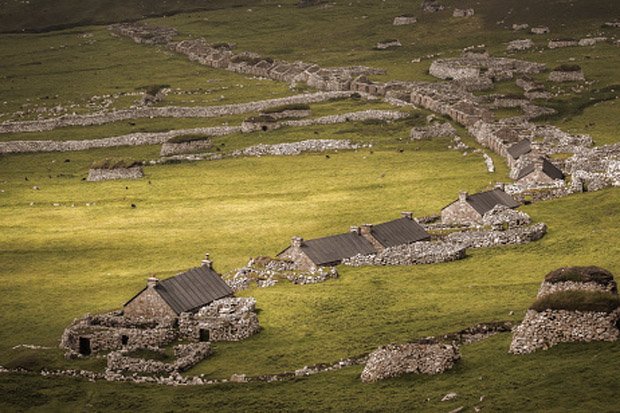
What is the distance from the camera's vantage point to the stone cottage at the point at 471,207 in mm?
87625

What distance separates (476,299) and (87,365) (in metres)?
20.5

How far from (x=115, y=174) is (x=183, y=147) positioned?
15.1m

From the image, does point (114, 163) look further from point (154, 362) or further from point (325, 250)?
point (154, 362)

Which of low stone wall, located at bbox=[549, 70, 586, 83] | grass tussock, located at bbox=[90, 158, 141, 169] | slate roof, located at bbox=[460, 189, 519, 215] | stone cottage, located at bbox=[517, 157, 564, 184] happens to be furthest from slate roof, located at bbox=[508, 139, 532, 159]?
low stone wall, located at bbox=[549, 70, 586, 83]

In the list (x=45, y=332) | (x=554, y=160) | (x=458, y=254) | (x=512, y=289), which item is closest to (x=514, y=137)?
(x=554, y=160)

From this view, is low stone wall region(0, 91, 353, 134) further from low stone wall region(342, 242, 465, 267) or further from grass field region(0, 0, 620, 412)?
low stone wall region(342, 242, 465, 267)

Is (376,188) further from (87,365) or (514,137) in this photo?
(87,365)

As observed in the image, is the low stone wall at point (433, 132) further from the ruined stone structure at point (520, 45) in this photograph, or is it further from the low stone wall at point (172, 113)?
the ruined stone structure at point (520, 45)

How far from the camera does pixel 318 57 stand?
19325 cm

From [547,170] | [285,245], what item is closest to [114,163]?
[285,245]

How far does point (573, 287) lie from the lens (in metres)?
55.4

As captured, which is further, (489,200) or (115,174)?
(115,174)

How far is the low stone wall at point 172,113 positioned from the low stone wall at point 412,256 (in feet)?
257

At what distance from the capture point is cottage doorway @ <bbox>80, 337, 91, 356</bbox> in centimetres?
6322
